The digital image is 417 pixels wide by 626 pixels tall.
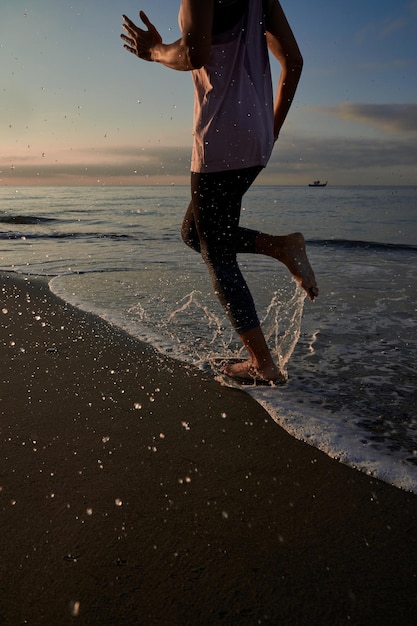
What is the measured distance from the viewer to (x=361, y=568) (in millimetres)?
1239

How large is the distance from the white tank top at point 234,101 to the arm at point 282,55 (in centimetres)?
14

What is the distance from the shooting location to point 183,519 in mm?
1435

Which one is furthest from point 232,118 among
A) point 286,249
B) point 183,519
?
point 183,519

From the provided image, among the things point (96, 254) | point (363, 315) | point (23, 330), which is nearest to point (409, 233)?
point (96, 254)

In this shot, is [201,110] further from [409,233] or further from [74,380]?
[409,233]

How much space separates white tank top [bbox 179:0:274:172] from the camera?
7.14 ft

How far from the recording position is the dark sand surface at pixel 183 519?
1.13 m

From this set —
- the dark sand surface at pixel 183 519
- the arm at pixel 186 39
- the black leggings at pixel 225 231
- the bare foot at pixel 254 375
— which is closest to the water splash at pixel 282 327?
the bare foot at pixel 254 375

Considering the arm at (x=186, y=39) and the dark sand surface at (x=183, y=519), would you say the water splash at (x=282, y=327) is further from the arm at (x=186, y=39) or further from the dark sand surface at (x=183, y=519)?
the arm at (x=186, y=39)

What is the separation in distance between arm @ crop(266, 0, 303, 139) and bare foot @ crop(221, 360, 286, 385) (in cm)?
115

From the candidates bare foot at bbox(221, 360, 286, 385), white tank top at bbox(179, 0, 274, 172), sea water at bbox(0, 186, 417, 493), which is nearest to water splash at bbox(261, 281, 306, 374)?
sea water at bbox(0, 186, 417, 493)

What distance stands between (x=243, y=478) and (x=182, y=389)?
0.82 meters

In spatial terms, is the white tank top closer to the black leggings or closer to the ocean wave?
the black leggings

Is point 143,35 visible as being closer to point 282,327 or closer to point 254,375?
point 254,375
